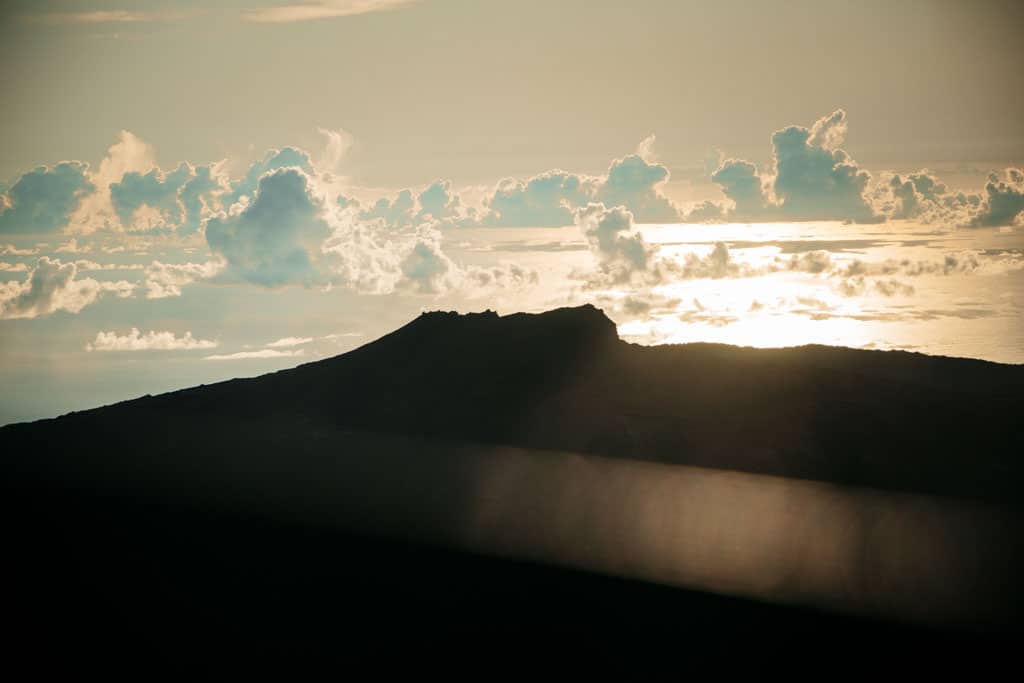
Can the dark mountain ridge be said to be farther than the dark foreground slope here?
Yes

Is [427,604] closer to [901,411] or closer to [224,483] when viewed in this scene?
[224,483]

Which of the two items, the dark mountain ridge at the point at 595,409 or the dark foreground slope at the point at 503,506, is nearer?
the dark foreground slope at the point at 503,506

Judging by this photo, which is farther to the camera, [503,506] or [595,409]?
[595,409]

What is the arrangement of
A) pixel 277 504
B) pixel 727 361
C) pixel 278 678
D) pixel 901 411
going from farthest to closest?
pixel 727 361, pixel 901 411, pixel 277 504, pixel 278 678

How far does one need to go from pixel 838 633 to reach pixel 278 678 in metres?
38.0

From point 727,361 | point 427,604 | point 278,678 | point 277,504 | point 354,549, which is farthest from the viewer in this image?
point 727,361

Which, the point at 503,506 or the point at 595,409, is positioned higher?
the point at 595,409

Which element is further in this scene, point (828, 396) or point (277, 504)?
point (828, 396)

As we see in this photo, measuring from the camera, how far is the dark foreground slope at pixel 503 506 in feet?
271

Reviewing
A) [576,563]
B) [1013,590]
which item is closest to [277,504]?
[576,563]

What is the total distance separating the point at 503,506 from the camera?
9781 cm

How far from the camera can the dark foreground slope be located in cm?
8250

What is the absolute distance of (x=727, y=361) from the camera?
120 m

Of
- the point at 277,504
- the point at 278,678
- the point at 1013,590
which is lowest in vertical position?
the point at 1013,590
